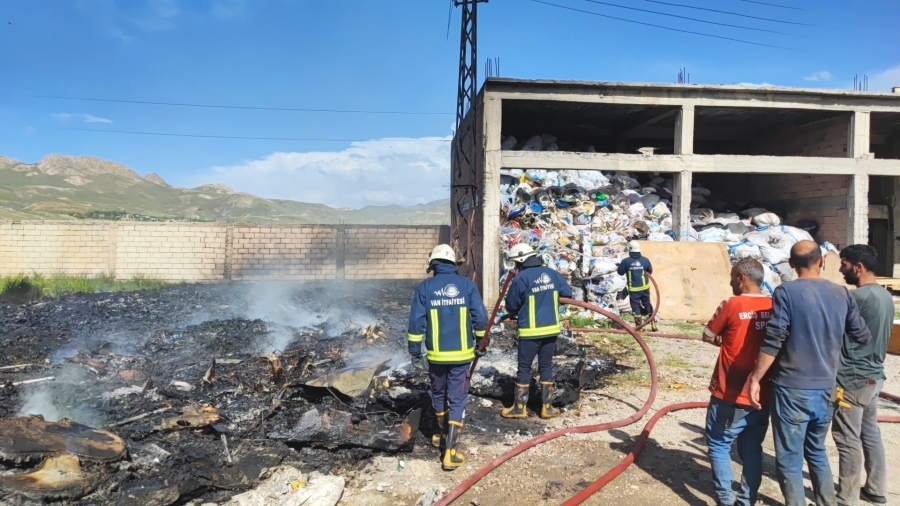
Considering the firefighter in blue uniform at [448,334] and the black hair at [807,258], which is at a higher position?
the black hair at [807,258]

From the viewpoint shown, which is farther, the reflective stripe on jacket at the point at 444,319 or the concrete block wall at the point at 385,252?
the concrete block wall at the point at 385,252

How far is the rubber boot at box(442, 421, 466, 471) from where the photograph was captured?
404cm

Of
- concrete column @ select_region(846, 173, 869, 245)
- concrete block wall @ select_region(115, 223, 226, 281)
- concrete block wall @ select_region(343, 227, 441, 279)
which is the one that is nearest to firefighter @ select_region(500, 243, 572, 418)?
concrete block wall @ select_region(343, 227, 441, 279)

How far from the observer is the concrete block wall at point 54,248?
15.3 meters

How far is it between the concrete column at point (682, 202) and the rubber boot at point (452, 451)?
10032 millimetres

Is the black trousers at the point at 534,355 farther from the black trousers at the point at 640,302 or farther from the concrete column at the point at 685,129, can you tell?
the concrete column at the point at 685,129

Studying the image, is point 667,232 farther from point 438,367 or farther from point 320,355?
point 438,367

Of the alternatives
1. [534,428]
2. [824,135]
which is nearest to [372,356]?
[534,428]

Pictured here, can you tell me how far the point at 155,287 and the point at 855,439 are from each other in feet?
50.5

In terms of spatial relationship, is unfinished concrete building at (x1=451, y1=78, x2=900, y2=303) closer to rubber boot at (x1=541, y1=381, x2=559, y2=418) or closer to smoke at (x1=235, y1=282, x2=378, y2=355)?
smoke at (x1=235, y1=282, x2=378, y2=355)

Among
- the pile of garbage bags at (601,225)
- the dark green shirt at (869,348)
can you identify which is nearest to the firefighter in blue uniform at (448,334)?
the dark green shirt at (869,348)

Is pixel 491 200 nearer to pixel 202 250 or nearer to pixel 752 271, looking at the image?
pixel 752 271

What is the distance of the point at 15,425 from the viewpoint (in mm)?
3797

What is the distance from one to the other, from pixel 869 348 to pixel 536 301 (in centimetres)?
252
